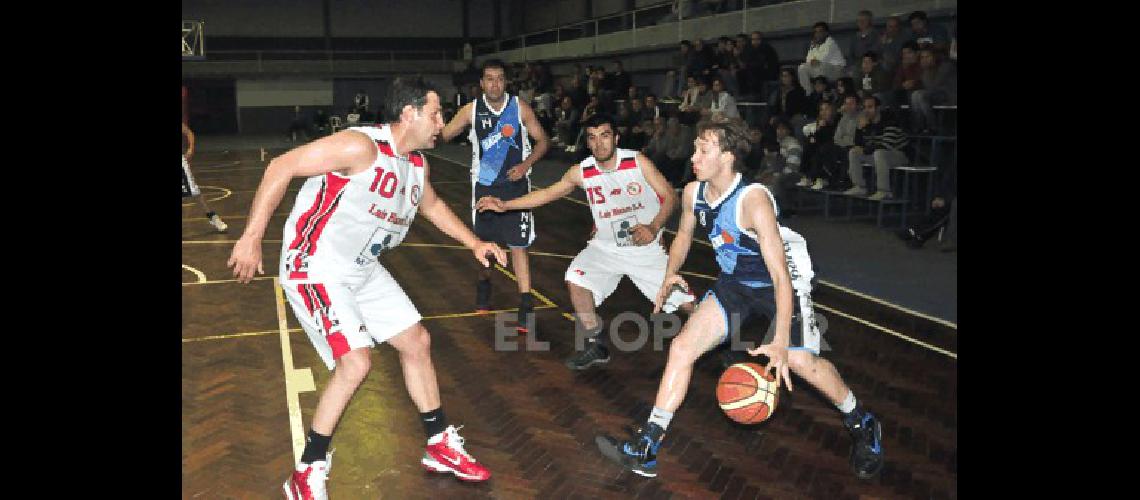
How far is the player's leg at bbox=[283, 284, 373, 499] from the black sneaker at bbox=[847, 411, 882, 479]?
8.07ft

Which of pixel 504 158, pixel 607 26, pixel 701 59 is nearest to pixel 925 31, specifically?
pixel 701 59

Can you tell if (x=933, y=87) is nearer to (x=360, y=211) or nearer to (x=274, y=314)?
(x=274, y=314)

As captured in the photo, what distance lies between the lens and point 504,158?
740 centimetres

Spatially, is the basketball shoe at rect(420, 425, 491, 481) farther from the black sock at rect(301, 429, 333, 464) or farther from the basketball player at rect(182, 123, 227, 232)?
the basketball player at rect(182, 123, 227, 232)

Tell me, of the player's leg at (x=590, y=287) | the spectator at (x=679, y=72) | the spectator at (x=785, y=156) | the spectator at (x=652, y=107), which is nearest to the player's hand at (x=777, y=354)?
the player's leg at (x=590, y=287)

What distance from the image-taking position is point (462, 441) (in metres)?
4.52

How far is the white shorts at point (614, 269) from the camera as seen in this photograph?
6219mm

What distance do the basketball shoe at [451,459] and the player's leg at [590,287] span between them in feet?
6.22

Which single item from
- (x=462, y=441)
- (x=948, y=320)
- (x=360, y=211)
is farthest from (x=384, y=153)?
(x=948, y=320)

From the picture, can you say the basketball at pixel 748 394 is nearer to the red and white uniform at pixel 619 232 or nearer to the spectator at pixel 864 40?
the red and white uniform at pixel 619 232

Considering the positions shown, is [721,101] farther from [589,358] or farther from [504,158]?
[589,358]

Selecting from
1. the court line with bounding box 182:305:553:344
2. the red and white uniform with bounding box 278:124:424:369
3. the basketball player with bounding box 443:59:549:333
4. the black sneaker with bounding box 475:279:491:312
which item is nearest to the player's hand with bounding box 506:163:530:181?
the basketball player with bounding box 443:59:549:333

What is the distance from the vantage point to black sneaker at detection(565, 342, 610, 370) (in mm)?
6297

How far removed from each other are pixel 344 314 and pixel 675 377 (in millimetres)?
1621
